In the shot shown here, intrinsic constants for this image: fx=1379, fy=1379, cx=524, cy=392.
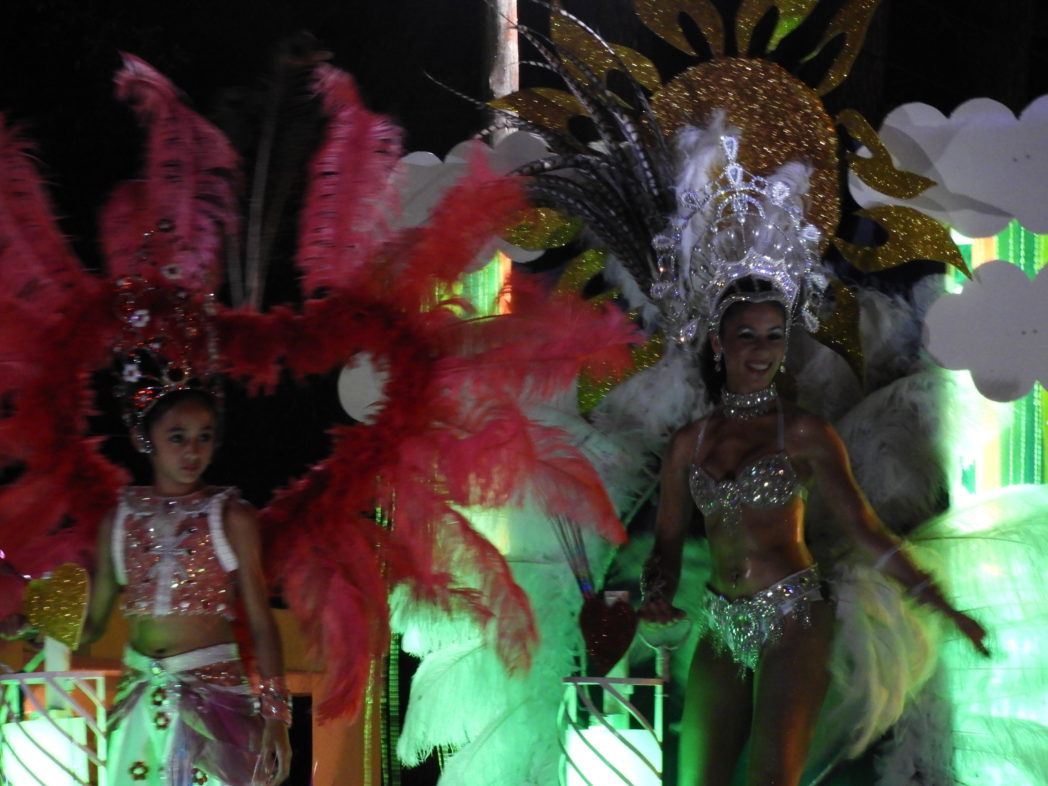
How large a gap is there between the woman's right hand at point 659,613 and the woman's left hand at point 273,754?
1111mm

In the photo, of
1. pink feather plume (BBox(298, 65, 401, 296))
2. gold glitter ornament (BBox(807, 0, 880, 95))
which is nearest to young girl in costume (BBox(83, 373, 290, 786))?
pink feather plume (BBox(298, 65, 401, 296))

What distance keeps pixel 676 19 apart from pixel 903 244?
1156 millimetres

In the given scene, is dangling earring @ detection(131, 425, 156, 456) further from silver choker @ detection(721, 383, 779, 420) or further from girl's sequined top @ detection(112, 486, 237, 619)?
silver choker @ detection(721, 383, 779, 420)

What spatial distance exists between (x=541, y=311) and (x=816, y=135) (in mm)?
1256

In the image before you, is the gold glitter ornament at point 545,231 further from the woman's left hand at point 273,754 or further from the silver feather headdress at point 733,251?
the woman's left hand at point 273,754

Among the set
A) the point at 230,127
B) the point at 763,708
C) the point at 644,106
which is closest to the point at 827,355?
the point at 644,106

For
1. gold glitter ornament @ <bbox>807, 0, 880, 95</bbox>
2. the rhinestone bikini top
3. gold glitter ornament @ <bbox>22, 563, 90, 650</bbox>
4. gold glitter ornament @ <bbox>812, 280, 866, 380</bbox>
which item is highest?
gold glitter ornament @ <bbox>807, 0, 880, 95</bbox>

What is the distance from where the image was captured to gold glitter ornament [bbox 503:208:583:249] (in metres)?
5.01

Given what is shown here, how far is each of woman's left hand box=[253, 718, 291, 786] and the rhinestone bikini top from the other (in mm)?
1403

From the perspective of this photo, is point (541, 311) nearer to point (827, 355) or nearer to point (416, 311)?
point (416, 311)

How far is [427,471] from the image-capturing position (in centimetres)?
406

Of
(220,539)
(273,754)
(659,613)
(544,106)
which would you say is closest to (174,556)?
(220,539)

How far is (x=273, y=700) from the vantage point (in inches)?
146

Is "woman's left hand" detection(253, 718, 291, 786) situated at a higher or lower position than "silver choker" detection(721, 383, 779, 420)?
lower
